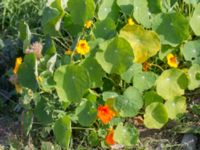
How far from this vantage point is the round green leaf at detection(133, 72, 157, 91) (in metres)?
3.61

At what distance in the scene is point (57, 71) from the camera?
3.46m

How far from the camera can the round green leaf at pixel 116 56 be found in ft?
11.4

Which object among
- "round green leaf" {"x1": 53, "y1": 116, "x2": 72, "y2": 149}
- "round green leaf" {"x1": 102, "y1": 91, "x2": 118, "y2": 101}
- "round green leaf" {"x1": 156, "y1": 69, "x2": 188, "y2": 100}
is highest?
"round green leaf" {"x1": 156, "y1": 69, "x2": 188, "y2": 100}

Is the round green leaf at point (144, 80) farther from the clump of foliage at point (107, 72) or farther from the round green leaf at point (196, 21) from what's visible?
the round green leaf at point (196, 21)

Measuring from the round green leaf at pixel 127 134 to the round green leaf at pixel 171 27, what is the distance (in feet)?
1.75

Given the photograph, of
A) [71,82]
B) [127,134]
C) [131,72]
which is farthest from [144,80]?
[71,82]

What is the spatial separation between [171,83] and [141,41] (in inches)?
11.9

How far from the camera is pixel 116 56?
11.5 ft

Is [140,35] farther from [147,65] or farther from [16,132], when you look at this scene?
[16,132]

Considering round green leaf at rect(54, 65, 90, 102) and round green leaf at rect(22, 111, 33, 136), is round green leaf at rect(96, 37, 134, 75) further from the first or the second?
round green leaf at rect(22, 111, 33, 136)

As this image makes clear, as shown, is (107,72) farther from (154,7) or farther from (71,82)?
(154,7)

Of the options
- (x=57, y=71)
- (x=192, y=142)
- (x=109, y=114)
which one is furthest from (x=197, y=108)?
(x=57, y=71)

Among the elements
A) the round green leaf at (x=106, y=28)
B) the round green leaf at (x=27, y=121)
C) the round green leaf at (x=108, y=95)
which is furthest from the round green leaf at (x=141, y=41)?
the round green leaf at (x=27, y=121)

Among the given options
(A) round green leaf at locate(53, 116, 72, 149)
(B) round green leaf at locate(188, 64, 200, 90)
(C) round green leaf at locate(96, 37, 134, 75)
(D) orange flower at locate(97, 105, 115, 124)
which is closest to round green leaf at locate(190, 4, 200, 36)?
(B) round green leaf at locate(188, 64, 200, 90)
